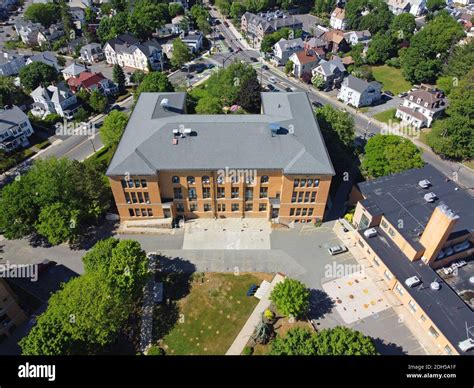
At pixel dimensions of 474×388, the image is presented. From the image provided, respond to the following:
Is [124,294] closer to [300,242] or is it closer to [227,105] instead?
[300,242]

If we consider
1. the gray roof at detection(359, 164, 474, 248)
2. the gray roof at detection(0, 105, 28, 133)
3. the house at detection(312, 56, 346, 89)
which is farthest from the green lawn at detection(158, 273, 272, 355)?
the house at detection(312, 56, 346, 89)

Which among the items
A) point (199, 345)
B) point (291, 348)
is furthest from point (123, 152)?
point (291, 348)

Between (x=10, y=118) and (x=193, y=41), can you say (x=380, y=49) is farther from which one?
(x=10, y=118)

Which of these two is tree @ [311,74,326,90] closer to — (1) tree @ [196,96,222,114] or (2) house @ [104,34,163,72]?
(1) tree @ [196,96,222,114]

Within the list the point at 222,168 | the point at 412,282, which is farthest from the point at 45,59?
the point at 412,282

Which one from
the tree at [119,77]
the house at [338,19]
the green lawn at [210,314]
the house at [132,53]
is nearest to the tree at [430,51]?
the house at [338,19]

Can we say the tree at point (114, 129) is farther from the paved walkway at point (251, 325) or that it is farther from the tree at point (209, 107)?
the paved walkway at point (251, 325)
